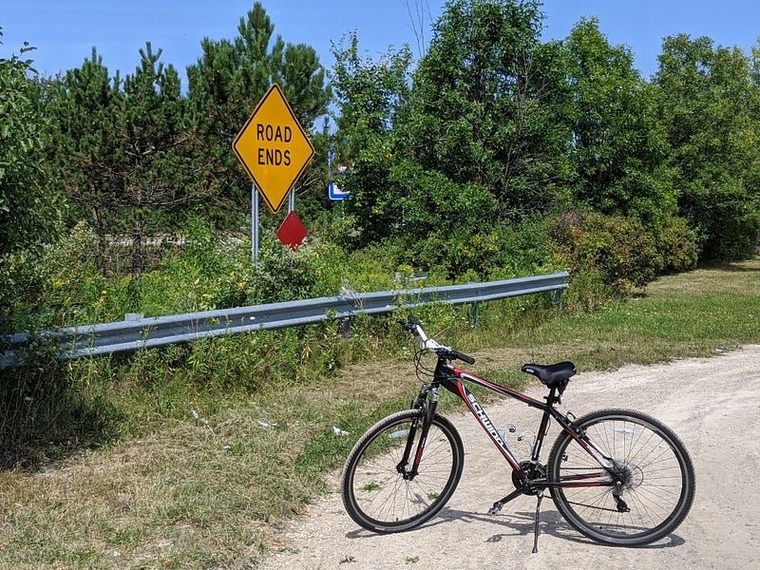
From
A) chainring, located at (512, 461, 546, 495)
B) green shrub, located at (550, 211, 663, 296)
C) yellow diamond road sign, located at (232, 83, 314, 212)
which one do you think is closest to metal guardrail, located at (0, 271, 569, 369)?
yellow diamond road sign, located at (232, 83, 314, 212)

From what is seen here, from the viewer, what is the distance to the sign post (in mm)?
9883

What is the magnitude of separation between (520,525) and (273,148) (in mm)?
6225

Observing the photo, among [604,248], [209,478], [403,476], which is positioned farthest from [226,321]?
[604,248]

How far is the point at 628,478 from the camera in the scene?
4.90 meters

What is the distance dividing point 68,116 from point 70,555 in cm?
1254

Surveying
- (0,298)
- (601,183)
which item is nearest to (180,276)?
(0,298)

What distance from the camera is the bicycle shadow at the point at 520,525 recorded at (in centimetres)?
496

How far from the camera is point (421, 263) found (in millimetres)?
14922

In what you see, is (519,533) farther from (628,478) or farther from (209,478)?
(209,478)

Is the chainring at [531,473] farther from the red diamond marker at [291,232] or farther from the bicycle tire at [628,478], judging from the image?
the red diamond marker at [291,232]

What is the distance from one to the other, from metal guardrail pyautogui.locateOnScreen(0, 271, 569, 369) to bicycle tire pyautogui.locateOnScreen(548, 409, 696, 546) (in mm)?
3985

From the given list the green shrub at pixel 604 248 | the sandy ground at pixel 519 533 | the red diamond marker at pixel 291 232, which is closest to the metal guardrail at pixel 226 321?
the red diamond marker at pixel 291 232

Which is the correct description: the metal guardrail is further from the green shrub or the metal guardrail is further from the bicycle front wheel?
the green shrub

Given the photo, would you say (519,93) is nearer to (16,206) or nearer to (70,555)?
(16,206)
